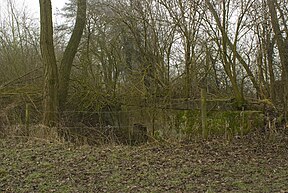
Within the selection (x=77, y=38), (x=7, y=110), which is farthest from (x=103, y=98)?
(x=7, y=110)

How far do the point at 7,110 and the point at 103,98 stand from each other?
3551 mm

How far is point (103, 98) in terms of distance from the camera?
52.2 ft

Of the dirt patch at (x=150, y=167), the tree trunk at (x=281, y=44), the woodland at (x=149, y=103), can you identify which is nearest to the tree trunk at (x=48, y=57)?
the woodland at (x=149, y=103)

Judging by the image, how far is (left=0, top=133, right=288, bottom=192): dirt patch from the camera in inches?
283

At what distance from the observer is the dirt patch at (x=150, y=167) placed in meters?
7.18

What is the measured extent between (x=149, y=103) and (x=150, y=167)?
526cm

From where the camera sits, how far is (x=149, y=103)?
13.8 metres

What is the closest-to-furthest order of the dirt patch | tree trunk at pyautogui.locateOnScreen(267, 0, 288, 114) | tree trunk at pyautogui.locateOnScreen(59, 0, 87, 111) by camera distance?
the dirt patch
tree trunk at pyautogui.locateOnScreen(267, 0, 288, 114)
tree trunk at pyautogui.locateOnScreen(59, 0, 87, 111)

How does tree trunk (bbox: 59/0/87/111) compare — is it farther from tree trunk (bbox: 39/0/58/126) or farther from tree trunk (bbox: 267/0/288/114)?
Result: tree trunk (bbox: 267/0/288/114)

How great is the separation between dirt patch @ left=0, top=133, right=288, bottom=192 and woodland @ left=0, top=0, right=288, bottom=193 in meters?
0.03

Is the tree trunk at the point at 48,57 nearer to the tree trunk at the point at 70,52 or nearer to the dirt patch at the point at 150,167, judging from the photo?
the tree trunk at the point at 70,52

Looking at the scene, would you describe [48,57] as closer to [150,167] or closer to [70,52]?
[70,52]

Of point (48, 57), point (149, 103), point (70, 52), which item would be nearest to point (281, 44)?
point (149, 103)

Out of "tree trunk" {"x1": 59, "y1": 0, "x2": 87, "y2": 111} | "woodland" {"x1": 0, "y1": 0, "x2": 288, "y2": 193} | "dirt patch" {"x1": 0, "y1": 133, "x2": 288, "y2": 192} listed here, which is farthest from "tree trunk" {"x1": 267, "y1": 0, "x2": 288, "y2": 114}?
"tree trunk" {"x1": 59, "y1": 0, "x2": 87, "y2": 111}
